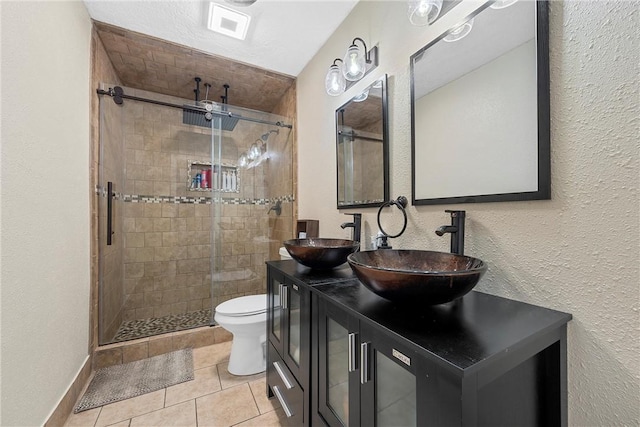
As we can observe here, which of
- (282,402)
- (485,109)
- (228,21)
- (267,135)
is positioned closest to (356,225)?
(485,109)

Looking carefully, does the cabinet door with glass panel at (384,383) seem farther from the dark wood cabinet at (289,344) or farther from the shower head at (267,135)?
the shower head at (267,135)

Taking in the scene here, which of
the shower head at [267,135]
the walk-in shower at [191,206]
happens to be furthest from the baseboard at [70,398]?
the shower head at [267,135]

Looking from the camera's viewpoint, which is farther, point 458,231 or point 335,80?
point 335,80

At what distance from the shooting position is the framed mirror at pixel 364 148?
4.78 feet

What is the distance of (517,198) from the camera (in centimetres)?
87

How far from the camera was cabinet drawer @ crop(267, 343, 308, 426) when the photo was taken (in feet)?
3.81

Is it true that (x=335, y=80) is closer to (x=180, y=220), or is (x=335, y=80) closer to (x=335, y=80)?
(x=335, y=80)

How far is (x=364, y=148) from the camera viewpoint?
162 cm

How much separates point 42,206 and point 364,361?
1.57 meters

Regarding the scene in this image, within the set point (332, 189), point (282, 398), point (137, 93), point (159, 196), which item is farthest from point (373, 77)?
point (159, 196)

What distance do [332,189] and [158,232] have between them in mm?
2123

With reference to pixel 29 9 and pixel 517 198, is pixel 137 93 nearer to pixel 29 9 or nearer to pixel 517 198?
pixel 29 9

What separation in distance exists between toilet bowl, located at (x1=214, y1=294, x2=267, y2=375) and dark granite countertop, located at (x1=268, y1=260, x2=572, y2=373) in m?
1.02

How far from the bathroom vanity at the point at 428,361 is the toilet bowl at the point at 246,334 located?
75 centimetres
